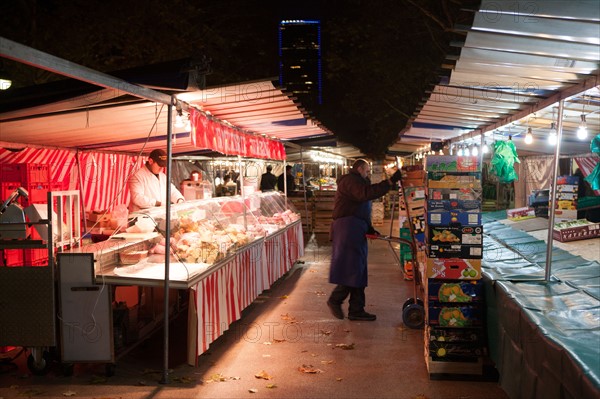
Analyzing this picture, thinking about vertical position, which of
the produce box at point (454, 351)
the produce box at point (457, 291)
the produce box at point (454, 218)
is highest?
the produce box at point (454, 218)

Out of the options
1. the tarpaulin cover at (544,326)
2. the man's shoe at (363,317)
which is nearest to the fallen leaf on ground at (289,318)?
the man's shoe at (363,317)

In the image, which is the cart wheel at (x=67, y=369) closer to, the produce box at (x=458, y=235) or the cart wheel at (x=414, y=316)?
the produce box at (x=458, y=235)

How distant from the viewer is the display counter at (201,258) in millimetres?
5949

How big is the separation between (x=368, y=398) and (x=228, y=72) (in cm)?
1783

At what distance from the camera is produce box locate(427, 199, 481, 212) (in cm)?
587

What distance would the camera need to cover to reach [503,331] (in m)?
5.19

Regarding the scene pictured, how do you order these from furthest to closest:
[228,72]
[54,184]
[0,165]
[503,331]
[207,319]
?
[228,72] < [54,184] < [0,165] < [207,319] < [503,331]

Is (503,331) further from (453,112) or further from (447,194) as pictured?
(453,112)

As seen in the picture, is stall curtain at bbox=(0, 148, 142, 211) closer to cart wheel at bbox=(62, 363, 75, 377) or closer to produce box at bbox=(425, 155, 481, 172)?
cart wheel at bbox=(62, 363, 75, 377)

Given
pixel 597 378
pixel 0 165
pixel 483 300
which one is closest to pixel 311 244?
pixel 0 165

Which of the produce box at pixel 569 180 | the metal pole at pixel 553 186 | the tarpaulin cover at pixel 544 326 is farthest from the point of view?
the produce box at pixel 569 180

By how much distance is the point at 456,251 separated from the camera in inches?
230

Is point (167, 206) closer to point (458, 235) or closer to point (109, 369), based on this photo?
point (109, 369)

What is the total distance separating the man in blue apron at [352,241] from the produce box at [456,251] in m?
2.16
